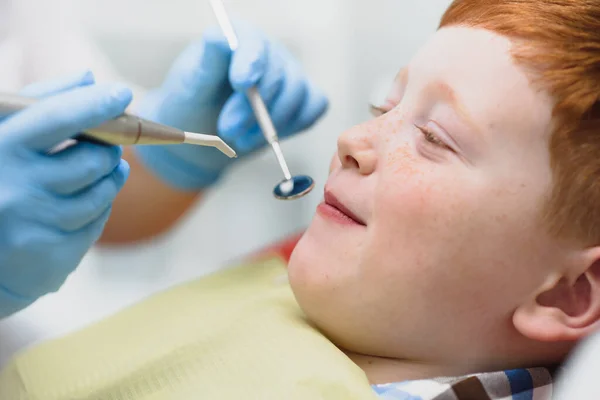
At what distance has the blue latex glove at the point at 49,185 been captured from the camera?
2.17ft

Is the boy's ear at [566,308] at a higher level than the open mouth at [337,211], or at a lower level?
lower

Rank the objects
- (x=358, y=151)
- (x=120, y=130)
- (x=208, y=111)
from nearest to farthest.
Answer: (x=120, y=130), (x=358, y=151), (x=208, y=111)

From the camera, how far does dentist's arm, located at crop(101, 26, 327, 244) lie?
1.08 m

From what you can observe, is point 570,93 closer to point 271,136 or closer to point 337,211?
point 337,211

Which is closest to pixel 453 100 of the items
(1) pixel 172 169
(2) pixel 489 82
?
(2) pixel 489 82

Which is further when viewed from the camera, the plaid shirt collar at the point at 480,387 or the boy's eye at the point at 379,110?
the boy's eye at the point at 379,110

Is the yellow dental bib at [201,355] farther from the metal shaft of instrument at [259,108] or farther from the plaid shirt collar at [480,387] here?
the metal shaft of instrument at [259,108]

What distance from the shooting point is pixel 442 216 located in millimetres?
752

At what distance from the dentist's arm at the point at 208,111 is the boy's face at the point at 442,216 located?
32cm

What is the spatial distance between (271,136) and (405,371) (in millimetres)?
420

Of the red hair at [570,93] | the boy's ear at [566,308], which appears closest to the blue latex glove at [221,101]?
the red hair at [570,93]

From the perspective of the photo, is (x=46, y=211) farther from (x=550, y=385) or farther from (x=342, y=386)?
(x=550, y=385)

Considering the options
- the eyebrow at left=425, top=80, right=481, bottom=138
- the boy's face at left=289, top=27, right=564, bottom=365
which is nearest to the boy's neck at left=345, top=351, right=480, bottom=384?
the boy's face at left=289, top=27, right=564, bottom=365

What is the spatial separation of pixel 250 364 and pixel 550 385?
379 millimetres
